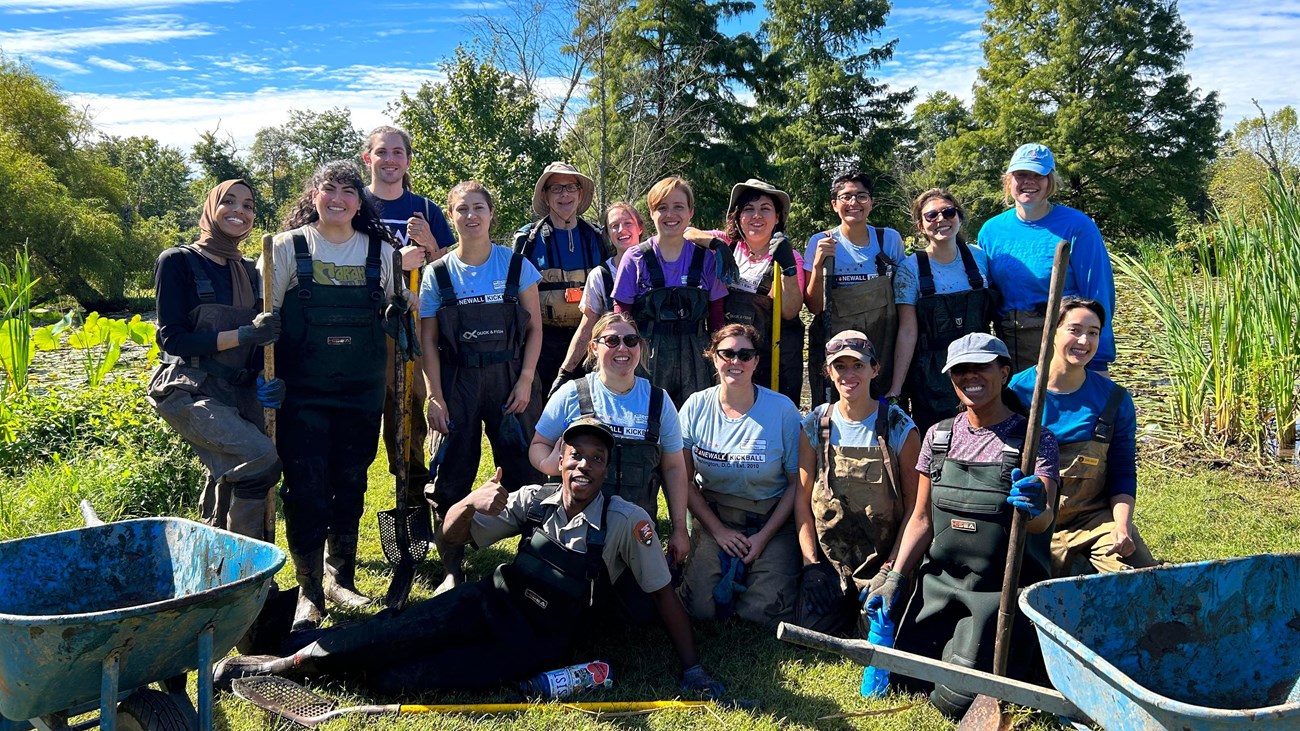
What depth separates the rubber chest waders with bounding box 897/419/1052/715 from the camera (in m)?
3.68

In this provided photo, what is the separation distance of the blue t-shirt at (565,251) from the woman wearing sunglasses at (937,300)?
192 cm

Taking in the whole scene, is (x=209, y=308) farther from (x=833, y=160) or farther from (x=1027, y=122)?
(x=1027, y=122)

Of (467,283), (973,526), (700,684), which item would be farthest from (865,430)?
(467,283)

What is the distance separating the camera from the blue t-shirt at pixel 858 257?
17.4 feet

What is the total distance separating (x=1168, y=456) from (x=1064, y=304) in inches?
179

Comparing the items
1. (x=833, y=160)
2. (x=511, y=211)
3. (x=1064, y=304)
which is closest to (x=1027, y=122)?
(x=833, y=160)

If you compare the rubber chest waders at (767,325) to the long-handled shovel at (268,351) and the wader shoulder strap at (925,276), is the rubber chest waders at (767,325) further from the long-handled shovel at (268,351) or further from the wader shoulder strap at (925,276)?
the long-handled shovel at (268,351)

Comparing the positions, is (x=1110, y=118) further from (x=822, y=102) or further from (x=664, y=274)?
(x=664, y=274)

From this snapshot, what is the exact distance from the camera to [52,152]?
33812 millimetres

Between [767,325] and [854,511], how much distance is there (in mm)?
1461

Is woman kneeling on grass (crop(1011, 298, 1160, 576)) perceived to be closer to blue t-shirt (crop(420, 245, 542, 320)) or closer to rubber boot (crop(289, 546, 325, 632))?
blue t-shirt (crop(420, 245, 542, 320))

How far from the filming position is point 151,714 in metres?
3.05

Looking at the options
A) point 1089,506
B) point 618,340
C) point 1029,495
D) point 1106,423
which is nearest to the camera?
point 1029,495

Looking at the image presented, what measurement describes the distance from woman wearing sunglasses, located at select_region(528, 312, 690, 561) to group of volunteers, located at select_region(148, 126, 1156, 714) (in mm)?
15
